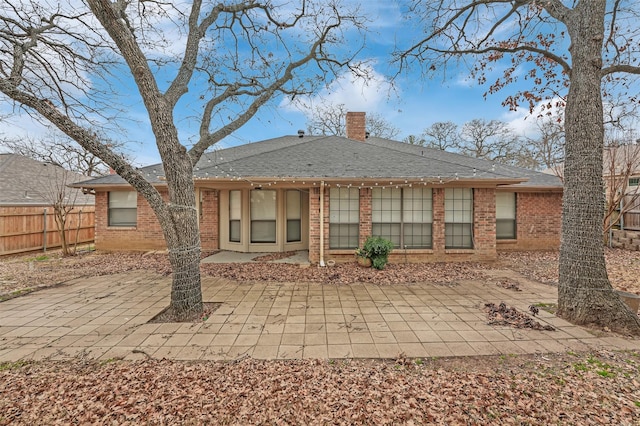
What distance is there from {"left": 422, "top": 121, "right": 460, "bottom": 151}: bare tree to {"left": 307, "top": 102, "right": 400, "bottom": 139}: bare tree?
10.6ft

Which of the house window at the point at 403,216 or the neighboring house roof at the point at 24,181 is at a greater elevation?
the neighboring house roof at the point at 24,181

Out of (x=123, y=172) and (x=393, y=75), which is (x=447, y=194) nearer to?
(x=393, y=75)

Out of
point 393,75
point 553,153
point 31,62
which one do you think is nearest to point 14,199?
point 31,62

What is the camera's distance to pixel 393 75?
685cm

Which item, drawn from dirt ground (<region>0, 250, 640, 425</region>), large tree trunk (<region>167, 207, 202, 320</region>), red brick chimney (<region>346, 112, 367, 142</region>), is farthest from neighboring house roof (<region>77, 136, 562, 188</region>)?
dirt ground (<region>0, 250, 640, 425</region>)

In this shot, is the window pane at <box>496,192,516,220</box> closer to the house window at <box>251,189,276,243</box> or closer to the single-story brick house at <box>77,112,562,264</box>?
the single-story brick house at <box>77,112,562,264</box>

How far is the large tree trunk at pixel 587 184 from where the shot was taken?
151 inches

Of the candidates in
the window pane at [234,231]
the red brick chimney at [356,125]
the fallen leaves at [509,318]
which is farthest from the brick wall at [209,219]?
the fallen leaves at [509,318]

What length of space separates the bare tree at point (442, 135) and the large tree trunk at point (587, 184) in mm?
21202

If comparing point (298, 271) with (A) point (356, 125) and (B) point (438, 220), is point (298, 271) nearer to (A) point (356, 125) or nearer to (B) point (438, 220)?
(B) point (438, 220)

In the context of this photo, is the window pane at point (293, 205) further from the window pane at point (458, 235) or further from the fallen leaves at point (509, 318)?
the fallen leaves at point (509, 318)

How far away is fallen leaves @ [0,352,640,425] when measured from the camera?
2.19 m

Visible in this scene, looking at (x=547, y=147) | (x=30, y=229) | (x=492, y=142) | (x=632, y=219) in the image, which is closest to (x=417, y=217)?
(x=632, y=219)

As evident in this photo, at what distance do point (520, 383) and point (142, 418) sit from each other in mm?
3457
